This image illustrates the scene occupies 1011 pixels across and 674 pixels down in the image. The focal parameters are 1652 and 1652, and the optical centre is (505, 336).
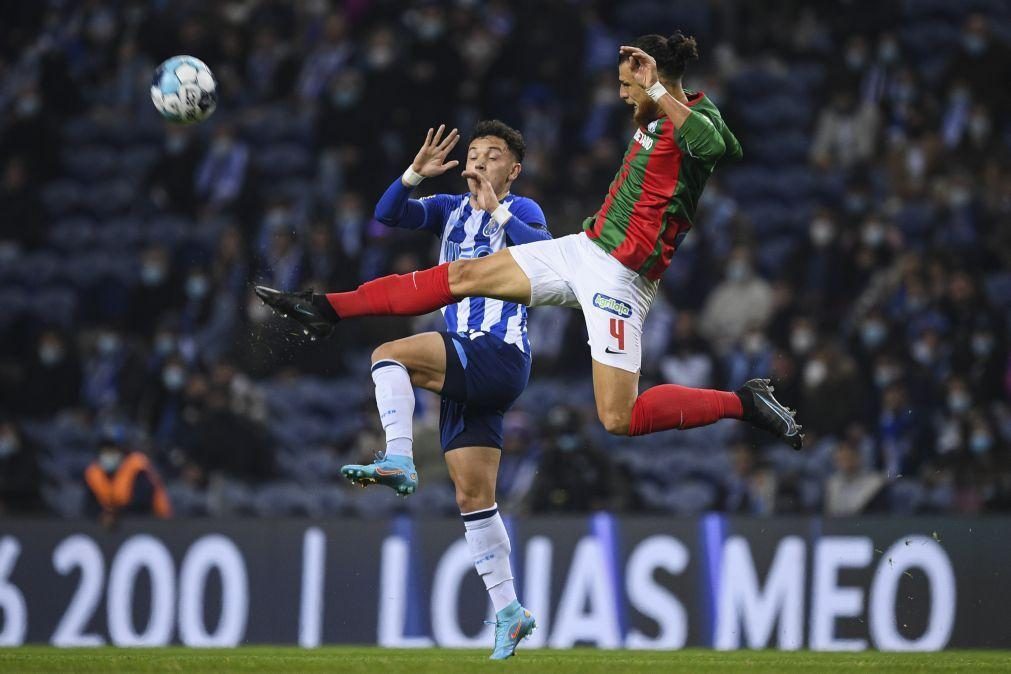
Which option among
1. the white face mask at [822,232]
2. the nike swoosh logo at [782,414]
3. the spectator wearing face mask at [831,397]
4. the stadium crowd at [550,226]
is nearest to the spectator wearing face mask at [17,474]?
the stadium crowd at [550,226]

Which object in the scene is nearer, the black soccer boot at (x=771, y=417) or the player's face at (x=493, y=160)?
the black soccer boot at (x=771, y=417)

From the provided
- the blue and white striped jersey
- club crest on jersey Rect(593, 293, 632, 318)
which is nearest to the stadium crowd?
the blue and white striped jersey

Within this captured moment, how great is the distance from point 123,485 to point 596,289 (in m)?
6.50

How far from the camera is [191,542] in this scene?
12414 mm

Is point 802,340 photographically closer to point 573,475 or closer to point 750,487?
point 750,487

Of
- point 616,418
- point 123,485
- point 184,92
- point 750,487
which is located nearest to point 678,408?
point 616,418

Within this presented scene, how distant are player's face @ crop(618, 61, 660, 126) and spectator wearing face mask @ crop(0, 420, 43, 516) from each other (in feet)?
27.0

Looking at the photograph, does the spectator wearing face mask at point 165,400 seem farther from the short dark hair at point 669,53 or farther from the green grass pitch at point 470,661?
the short dark hair at point 669,53

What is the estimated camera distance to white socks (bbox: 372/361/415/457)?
806 cm

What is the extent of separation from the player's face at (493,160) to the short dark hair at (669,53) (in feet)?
3.22

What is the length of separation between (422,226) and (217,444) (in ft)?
18.4

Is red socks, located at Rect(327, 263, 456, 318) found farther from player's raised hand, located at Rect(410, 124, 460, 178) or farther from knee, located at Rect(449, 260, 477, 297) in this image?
player's raised hand, located at Rect(410, 124, 460, 178)

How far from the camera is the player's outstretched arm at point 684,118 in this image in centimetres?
765

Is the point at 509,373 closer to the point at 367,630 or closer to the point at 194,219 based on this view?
the point at 367,630
